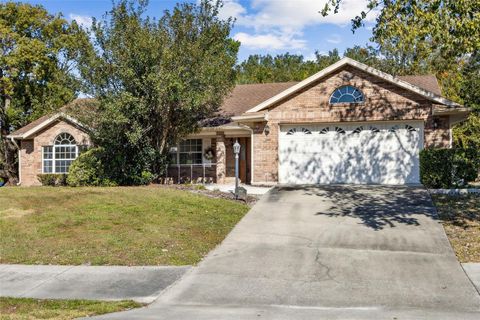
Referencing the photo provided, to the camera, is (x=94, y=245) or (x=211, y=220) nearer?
(x=94, y=245)

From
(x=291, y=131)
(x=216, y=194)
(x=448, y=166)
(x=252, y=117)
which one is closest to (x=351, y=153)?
(x=291, y=131)

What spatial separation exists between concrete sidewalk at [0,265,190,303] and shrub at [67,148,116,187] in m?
10.5

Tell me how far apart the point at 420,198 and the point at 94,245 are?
982 centimetres

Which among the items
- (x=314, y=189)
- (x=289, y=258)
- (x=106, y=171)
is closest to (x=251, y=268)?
(x=289, y=258)

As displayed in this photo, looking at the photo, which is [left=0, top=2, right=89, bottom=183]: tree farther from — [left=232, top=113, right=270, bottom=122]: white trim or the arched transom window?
[left=232, top=113, right=270, bottom=122]: white trim

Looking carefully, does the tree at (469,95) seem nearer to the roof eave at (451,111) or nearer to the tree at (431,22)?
the roof eave at (451,111)

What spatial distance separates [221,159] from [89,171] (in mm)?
5648

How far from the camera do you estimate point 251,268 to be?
9.18m

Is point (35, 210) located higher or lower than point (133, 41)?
lower

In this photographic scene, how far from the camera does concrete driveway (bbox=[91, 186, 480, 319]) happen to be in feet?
22.7

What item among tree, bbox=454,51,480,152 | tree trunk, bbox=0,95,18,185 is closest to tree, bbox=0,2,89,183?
tree trunk, bbox=0,95,18,185

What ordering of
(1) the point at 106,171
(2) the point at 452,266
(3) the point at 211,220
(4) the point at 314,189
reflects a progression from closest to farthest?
(2) the point at 452,266
(3) the point at 211,220
(4) the point at 314,189
(1) the point at 106,171

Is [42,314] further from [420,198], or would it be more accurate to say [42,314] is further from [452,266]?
[420,198]

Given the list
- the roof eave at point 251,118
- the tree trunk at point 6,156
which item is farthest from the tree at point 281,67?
the tree trunk at point 6,156
